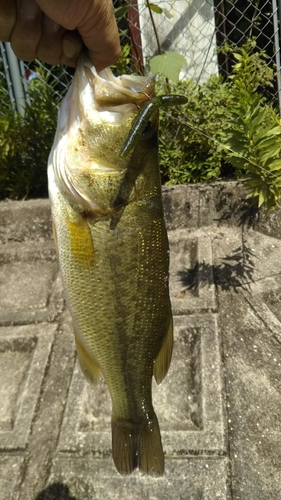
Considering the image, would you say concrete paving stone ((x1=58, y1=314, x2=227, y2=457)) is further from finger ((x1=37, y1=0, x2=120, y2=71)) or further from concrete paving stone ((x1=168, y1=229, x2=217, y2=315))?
finger ((x1=37, y1=0, x2=120, y2=71))

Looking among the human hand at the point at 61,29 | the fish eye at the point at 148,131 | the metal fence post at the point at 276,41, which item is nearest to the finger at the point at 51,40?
the human hand at the point at 61,29

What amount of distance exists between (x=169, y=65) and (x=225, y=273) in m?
1.66

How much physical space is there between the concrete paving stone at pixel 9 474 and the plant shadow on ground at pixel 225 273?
156 centimetres

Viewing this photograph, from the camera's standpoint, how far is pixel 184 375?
3000 mm

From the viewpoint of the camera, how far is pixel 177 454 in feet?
8.36

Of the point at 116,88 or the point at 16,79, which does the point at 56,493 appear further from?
the point at 16,79

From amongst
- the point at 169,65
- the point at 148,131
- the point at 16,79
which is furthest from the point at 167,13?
the point at 148,131

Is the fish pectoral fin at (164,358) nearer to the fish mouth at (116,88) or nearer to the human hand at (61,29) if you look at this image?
the fish mouth at (116,88)

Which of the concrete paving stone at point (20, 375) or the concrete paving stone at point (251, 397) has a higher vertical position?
the concrete paving stone at point (251, 397)

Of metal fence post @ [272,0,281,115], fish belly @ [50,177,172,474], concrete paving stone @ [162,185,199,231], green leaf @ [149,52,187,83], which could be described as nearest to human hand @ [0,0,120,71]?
fish belly @ [50,177,172,474]

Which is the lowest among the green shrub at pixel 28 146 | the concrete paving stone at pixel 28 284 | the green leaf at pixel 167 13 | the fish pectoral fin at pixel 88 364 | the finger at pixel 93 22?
the concrete paving stone at pixel 28 284

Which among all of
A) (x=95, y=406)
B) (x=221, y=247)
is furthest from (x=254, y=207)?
(x=95, y=406)

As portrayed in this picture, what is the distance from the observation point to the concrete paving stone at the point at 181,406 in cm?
261

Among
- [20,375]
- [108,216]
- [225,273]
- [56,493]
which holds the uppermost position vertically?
[108,216]
